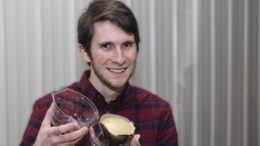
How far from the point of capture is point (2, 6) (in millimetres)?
1223

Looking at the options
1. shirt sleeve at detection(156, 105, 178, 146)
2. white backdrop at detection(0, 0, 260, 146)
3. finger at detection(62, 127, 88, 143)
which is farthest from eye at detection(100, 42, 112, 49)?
finger at detection(62, 127, 88, 143)

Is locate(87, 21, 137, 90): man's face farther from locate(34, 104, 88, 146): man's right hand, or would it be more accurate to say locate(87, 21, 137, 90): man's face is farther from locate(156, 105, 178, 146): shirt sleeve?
locate(34, 104, 88, 146): man's right hand

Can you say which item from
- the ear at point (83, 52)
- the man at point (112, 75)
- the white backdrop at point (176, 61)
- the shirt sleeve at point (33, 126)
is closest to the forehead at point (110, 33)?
the man at point (112, 75)

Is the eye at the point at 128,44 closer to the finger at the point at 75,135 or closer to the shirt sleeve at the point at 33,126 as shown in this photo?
the shirt sleeve at the point at 33,126

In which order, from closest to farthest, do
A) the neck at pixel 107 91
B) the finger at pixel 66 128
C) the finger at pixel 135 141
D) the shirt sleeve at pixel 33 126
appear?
the finger at pixel 66 128
the finger at pixel 135 141
the shirt sleeve at pixel 33 126
the neck at pixel 107 91

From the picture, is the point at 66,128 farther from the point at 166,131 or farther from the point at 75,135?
the point at 166,131

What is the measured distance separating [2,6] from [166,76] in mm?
934

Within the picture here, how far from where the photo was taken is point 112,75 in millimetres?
1193

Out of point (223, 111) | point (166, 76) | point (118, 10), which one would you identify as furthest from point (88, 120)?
point (223, 111)

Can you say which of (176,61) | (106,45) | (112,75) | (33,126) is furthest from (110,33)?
(176,61)

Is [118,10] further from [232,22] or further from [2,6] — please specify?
[232,22]

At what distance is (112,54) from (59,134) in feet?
1.59

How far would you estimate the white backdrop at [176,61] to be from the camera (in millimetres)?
1273

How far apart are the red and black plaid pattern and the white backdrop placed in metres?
0.15
